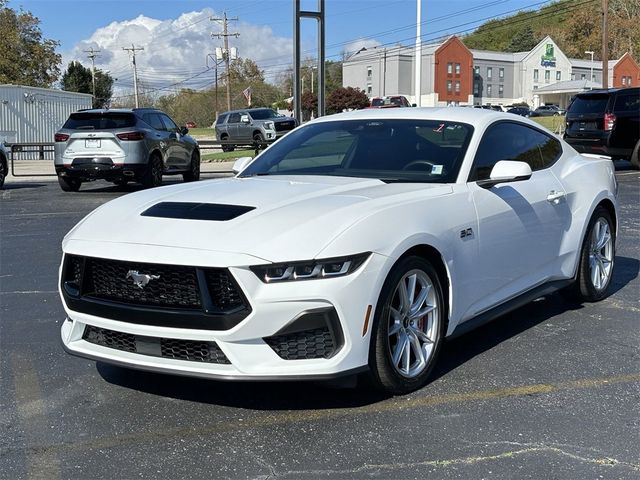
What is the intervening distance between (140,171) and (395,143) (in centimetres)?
1065

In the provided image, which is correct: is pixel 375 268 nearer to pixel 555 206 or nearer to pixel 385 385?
pixel 385 385

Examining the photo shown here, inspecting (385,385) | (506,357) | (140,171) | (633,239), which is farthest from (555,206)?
(140,171)

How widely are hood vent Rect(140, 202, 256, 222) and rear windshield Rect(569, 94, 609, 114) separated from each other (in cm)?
1571

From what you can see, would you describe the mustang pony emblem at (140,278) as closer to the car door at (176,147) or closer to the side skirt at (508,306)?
the side skirt at (508,306)

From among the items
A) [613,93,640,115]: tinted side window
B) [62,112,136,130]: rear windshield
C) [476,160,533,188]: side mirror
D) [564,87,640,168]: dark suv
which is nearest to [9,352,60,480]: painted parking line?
[476,160,533,188]: side mirror

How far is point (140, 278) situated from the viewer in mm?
3600

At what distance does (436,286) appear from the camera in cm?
413

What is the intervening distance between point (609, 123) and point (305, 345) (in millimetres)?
15983

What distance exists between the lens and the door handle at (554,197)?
531 cm

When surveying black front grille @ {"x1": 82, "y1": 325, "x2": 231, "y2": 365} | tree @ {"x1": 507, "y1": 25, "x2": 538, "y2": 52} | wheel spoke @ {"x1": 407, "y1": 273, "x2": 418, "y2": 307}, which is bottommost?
black front grille @ {"x1": 82, "y1": 325, "x2": 231, "y2": 365}

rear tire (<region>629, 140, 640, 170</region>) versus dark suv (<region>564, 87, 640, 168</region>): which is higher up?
dark suv (<region>564, 87, 640, 168</region>)

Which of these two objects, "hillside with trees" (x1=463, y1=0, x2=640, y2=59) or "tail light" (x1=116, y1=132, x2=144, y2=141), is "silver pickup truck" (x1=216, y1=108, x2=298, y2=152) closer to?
"tail light" (x1=116, y1=132, x2=144, y2=141)

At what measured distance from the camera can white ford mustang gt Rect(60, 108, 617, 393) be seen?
11.4 feet

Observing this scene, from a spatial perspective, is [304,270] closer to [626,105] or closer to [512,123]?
[512,123]
